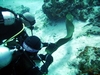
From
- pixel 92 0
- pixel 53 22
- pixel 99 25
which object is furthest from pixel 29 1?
pixel 99 25

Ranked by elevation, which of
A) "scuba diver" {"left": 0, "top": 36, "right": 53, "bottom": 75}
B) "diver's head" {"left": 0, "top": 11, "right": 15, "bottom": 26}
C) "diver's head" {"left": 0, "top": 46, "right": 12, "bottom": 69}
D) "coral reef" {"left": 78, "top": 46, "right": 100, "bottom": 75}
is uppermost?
"diver's head" {"left": 0, "top": 11, "right": 15, "bottom": 26}

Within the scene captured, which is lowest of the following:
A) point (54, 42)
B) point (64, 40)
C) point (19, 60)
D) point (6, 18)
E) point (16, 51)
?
point (54, 42)

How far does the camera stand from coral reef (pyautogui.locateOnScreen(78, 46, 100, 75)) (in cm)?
348

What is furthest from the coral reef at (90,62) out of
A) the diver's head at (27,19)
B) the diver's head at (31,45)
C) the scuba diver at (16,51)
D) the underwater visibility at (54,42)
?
the diver's head at (27,19)

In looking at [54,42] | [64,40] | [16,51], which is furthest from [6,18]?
[54,42]

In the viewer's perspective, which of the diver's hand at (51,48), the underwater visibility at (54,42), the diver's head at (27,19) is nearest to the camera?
the underwater visibility at (54,42)

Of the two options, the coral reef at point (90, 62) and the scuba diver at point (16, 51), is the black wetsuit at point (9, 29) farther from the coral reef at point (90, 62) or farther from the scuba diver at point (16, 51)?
the coral reef at point (90, 62)

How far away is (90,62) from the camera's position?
3.65 meters

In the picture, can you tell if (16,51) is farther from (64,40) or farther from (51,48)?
(64,40)

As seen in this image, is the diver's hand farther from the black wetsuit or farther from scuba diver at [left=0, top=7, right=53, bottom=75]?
the black wetsuit

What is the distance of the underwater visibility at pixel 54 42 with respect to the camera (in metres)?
2.60

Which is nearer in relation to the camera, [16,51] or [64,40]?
[16,51]

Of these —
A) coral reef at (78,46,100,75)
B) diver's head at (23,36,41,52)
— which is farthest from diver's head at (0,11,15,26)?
coral reef at (78,46,100,75)

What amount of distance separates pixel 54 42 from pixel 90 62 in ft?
9.59
